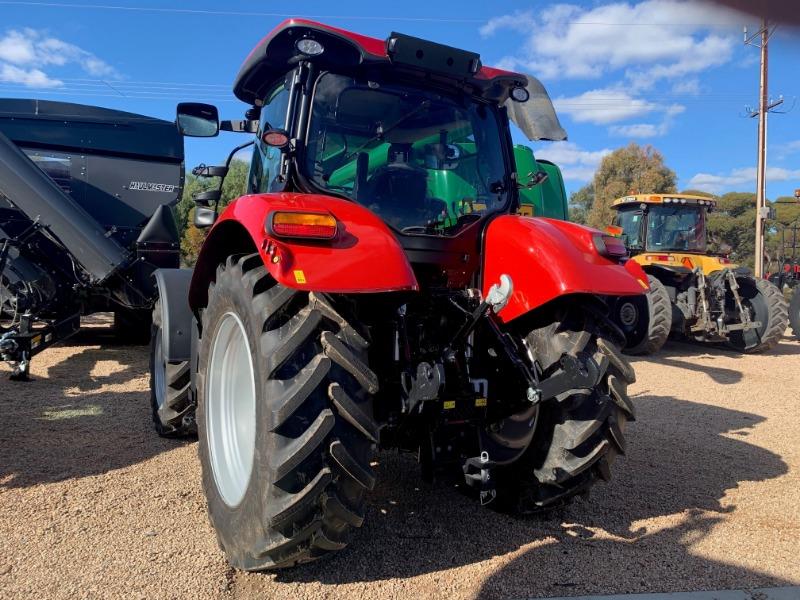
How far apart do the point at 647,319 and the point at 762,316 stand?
232 cm

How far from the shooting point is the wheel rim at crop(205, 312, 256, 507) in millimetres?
2863

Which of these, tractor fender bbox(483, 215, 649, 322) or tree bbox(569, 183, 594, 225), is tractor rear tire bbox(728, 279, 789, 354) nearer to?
tractor fender bbox(483, 215, 649, 322)

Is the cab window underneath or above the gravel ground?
above

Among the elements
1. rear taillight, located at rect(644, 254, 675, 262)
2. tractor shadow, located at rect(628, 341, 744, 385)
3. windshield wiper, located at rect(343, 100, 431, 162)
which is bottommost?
tractor shadow, located at rect(628, 341, 744, 385)

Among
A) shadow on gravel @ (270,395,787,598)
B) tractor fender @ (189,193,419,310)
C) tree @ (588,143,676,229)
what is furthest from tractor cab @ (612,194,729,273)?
tree @ (588,143,676,229)

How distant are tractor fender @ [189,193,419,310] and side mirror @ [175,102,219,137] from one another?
3.34ft

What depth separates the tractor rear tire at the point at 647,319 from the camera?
8914 millimetres

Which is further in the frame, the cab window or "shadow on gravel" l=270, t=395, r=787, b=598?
the cab window

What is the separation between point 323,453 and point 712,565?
1.81m

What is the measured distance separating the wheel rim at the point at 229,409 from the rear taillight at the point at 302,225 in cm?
64

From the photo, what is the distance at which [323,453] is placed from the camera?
227 cm

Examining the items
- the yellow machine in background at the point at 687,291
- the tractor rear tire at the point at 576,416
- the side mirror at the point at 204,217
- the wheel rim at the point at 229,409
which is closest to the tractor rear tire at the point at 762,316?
the yellow machine in background at the point at 687,291

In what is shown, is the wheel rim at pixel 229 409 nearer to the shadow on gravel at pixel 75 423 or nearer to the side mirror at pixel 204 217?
the side mirror at pixel 204 217

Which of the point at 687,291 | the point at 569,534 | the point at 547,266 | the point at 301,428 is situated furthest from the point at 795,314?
the point at 301,428
